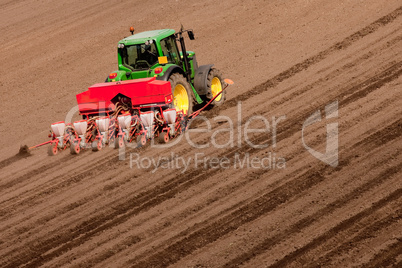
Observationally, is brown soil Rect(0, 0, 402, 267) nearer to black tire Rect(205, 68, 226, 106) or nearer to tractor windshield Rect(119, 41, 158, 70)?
black tire Rect(205, 68, 226, 106)

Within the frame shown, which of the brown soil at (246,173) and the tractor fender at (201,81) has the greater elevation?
the tractor fender at (201,81)

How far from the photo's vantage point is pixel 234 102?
13180mm

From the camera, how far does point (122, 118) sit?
36.2 feet

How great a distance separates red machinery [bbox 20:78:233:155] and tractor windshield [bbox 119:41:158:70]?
2.60 ft

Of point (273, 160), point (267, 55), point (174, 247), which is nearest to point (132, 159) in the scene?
point (273, 160)

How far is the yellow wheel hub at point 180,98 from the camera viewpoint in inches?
472

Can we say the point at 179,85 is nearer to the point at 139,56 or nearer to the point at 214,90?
the point at 139,56

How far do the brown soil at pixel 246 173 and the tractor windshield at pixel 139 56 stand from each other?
177 centimetres

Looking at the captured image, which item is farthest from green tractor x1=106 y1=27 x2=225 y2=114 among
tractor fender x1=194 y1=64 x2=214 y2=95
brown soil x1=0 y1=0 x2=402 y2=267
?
brown soil x1=0 y1=0 x2=402 y2=267

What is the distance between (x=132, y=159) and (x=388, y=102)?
4885 mm

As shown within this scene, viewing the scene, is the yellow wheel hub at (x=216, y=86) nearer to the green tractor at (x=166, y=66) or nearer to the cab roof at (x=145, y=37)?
the green tractor at (x=166, y=66)

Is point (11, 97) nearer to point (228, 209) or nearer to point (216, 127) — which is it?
point (216, 127)

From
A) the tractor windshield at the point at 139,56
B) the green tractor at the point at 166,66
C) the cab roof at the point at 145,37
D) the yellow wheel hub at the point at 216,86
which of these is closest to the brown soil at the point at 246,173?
the yellow wheel hub at the point at 216,86

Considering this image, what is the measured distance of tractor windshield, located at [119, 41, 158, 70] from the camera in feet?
39.6
